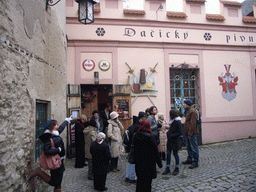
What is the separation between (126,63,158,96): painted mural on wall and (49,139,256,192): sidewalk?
2.91 m

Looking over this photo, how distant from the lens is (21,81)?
3252mm

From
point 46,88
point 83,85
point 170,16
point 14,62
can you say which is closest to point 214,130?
point 170,16

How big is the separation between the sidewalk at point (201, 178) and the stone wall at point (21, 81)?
1.00m

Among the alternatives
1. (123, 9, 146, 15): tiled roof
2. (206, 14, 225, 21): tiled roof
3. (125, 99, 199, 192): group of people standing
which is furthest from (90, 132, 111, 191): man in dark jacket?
(206, 14, 225, 21): tiled roof

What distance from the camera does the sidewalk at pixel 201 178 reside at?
404 cm

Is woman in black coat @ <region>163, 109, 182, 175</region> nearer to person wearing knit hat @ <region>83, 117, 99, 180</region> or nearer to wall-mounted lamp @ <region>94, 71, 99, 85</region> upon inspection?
person wearing knit hat @ <region>83, 117, 99, 180</region>

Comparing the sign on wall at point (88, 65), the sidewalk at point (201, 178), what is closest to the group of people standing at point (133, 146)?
the sidewalk at point (201, 178)

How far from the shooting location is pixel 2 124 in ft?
8.78

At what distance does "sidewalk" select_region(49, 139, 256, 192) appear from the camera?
13.3ft

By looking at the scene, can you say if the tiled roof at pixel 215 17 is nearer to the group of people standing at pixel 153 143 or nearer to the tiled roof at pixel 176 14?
the tiled roof at pixel 176 14

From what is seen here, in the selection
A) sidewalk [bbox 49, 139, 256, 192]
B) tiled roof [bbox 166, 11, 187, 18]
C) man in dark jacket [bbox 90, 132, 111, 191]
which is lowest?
sidewalk [bbox 49, 139, 256, 192]

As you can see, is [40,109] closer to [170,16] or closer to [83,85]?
[83,85]

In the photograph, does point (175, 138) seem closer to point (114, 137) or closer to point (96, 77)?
point (114, 137)

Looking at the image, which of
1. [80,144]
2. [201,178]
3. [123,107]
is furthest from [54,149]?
[123,107]
